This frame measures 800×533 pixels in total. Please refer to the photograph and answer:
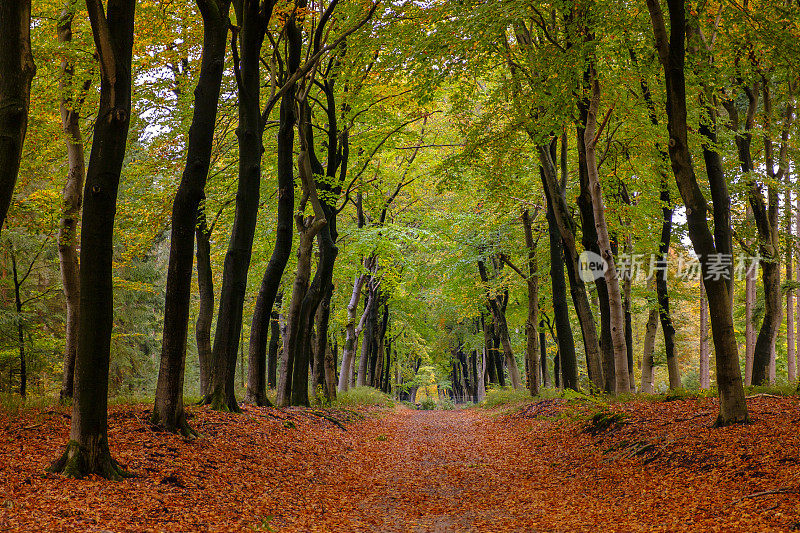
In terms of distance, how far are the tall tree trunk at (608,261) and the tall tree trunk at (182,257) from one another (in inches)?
295

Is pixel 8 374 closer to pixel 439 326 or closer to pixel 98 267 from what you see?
pixel 98 267

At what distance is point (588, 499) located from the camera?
621cm

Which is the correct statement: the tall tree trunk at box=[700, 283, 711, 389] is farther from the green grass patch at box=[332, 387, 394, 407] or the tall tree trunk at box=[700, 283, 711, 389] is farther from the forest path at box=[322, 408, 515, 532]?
the green grass patch at box=[332, 387, 394, 407]

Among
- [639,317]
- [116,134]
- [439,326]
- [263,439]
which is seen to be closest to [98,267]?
[116,134]

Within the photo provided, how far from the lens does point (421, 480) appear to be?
27.0ft

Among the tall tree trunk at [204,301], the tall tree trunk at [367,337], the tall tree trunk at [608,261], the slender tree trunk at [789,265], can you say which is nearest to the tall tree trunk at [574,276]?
the tall tree trunk at [608,261]

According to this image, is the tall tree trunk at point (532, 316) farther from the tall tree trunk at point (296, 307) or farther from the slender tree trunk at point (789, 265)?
the tall tree trunk at point (296, 307)

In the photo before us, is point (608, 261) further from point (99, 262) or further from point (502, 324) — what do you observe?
point (502, 324)

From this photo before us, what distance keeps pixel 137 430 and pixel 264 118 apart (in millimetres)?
6116

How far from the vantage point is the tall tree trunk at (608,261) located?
11.3 m

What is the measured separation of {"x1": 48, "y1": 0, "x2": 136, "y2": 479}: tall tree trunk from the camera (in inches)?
214

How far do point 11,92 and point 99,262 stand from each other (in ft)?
5.50

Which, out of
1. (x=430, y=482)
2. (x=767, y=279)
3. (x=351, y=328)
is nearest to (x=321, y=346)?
(x=351, y=328)

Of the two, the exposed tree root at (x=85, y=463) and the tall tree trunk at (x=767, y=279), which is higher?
the tall tree trunk at (x=767, y=279)
